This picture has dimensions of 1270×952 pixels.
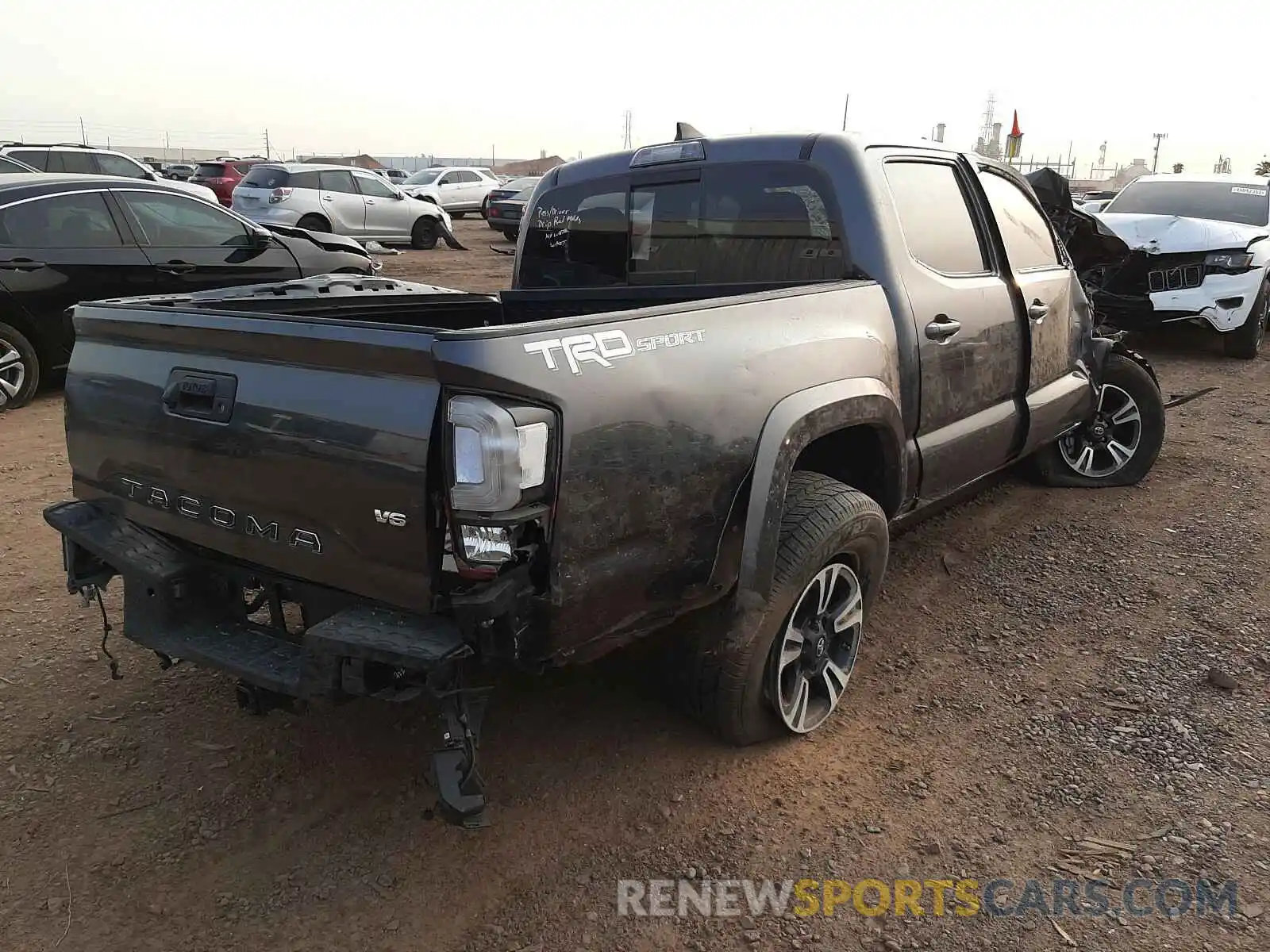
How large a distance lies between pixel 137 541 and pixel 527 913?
1523 mm

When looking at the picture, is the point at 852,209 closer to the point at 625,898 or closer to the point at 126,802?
the point at 625,898

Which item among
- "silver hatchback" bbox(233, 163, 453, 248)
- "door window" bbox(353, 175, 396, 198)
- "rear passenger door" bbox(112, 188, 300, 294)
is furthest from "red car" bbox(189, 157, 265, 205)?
"rear passenger door" bbox(112, 188, 300, 294)

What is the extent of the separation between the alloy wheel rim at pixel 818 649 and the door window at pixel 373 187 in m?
17.2

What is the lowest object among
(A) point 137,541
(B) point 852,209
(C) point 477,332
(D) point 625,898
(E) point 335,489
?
(D) point 625,898

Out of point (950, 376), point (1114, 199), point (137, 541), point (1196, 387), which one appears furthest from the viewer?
point (1114, 199)

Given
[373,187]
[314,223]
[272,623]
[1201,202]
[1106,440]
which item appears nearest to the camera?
[272,623]

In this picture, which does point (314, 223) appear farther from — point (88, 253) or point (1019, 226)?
point (1019, 226)

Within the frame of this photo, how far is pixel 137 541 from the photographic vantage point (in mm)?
2756

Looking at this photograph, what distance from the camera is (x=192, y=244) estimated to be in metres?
7.76

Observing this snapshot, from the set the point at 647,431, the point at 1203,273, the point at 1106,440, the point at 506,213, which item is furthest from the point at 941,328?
the point at 506,213

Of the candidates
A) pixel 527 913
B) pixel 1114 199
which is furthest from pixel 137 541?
pixel 1114 199

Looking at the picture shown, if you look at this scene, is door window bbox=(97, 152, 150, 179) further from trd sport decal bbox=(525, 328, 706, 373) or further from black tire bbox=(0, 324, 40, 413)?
trd sport decal bbox=(525, 328, 706, 373)

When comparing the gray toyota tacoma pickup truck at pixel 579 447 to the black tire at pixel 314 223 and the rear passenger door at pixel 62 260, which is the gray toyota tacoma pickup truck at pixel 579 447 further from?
the black tire at pixel 314 223

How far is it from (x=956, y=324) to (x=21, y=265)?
21.1 ft
